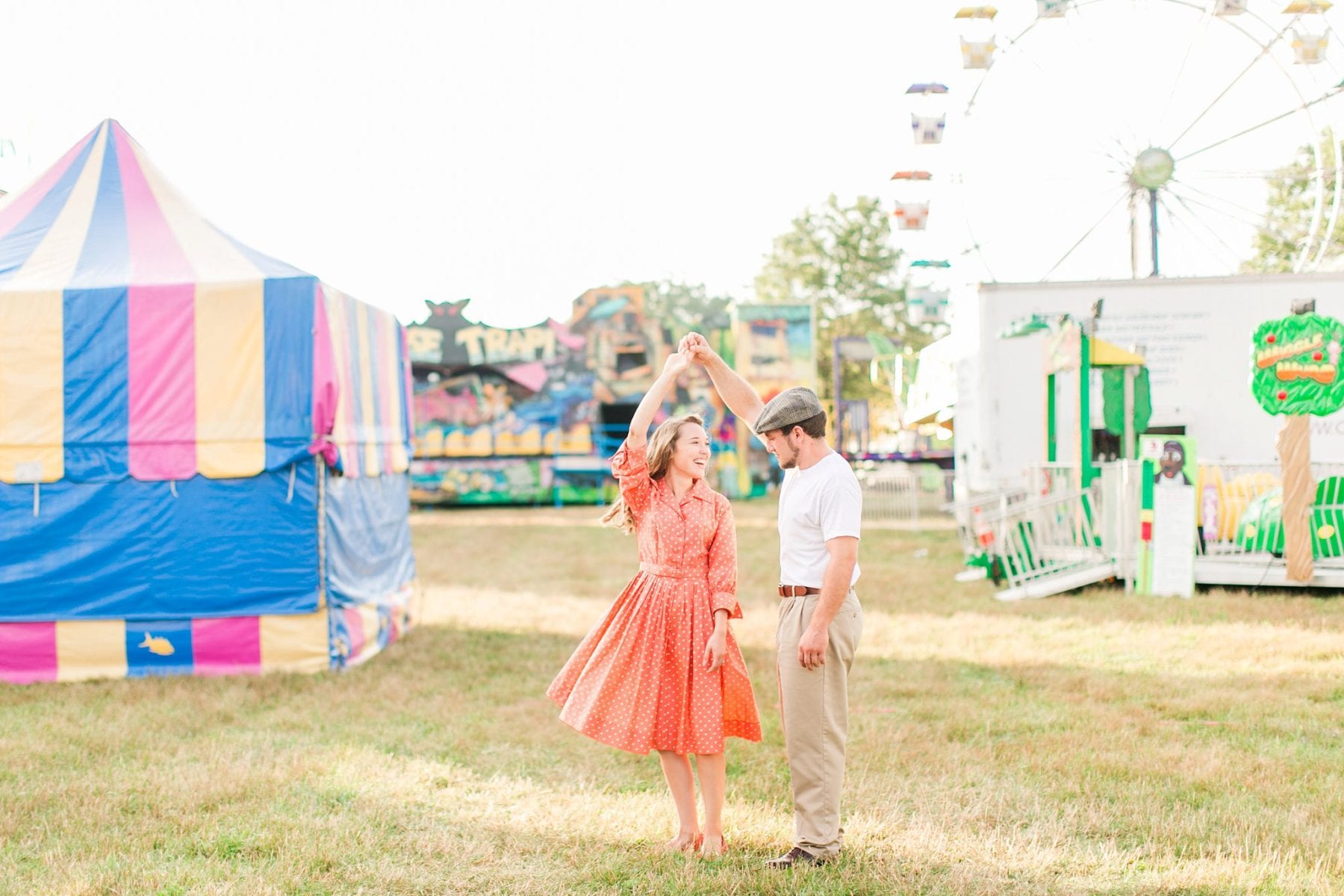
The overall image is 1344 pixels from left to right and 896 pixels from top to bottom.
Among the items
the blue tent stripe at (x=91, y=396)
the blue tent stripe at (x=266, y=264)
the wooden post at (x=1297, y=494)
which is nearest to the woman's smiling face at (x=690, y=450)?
the blue tent stripe at (x=266, y=264)

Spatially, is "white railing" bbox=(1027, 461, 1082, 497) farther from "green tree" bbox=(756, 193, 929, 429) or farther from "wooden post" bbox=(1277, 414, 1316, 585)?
"green tree" bbox=(756, 193, 929, 429)

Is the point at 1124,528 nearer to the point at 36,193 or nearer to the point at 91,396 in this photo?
the point at 91,396

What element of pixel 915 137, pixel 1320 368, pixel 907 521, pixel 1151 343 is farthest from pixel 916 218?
pixel 1320 368

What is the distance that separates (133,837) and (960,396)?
470 inches

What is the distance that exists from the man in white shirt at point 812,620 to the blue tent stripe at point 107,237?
536 centimetres

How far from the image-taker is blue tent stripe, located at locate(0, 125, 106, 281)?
795 cm

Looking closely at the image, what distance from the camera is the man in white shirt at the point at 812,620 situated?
3.79 m

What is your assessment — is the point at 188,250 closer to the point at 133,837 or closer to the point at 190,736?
the point at 190,736

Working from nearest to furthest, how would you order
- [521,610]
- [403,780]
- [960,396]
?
[403,780] < [521,610] < [960,396]

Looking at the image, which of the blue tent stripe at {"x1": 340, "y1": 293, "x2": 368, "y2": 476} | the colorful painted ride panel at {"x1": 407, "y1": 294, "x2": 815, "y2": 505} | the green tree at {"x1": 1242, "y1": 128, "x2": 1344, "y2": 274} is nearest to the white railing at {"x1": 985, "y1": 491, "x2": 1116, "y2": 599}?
the blue tent stripe at {"x1": 340, "y1": 293, "x2": 368, "y2": 476}

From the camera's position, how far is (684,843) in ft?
13.7

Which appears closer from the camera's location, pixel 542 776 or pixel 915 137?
pixel 542 776

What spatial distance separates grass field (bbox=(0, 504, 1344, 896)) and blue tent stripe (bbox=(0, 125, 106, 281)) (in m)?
2.88

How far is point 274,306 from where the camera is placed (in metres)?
7.51
